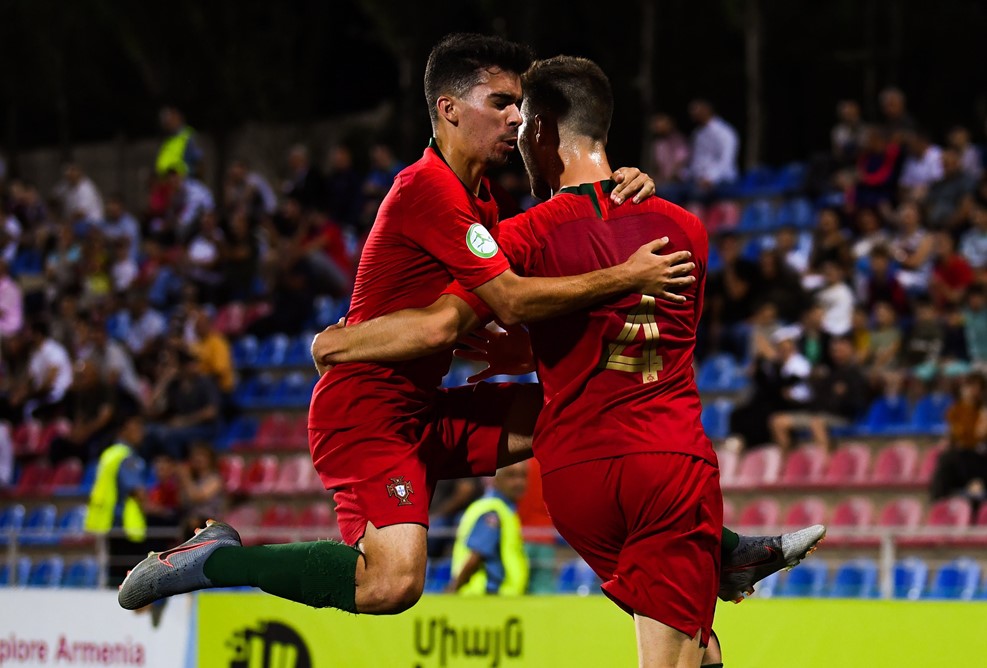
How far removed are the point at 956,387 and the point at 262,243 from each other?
30.0ft

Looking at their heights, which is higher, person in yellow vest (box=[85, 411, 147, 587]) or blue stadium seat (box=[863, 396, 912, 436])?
blue stadium seat (box=[863, 396, 912, 436])

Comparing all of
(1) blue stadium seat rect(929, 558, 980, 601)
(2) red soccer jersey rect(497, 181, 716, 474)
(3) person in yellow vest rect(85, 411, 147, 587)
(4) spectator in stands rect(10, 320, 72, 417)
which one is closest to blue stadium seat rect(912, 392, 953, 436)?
(1) blue stadium seat rect(929, 558, 980, 601)

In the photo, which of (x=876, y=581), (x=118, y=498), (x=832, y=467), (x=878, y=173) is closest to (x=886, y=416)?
(x=832, y=467)

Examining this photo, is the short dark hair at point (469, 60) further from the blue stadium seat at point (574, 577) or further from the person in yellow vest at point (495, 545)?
the blue stadium seat at point (574, 577)

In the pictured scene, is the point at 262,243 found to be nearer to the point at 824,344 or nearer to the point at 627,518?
the point at 824,344

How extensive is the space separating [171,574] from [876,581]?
20.4 feet

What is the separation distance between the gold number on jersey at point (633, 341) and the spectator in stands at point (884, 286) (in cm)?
865

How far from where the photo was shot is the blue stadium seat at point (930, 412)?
12344 millimetres

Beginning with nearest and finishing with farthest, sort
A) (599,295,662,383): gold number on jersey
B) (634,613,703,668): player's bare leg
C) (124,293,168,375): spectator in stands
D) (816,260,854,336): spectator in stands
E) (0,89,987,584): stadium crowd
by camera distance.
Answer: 1. (634,613,703,668): player's bare leg
2. (599,295,662,383): gold number on jersey
3. (0,89,987,584): stadium crowd
4. (816,260,854,336): spectator in stands
5. (124,293,168,375): spectator in stands

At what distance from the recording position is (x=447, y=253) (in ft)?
17.4

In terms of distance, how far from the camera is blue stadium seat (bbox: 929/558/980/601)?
1023cm

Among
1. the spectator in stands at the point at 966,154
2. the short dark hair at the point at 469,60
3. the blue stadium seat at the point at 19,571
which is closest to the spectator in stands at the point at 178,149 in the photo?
the blue stadium seat at the point at 19,571

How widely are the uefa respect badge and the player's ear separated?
475 millimetres

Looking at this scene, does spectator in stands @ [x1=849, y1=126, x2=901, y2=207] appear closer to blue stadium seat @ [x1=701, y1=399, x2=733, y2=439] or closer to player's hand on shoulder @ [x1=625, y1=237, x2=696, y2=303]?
blue stadium seat @ [x1=701, y1=399, x2=733, y2=439]
